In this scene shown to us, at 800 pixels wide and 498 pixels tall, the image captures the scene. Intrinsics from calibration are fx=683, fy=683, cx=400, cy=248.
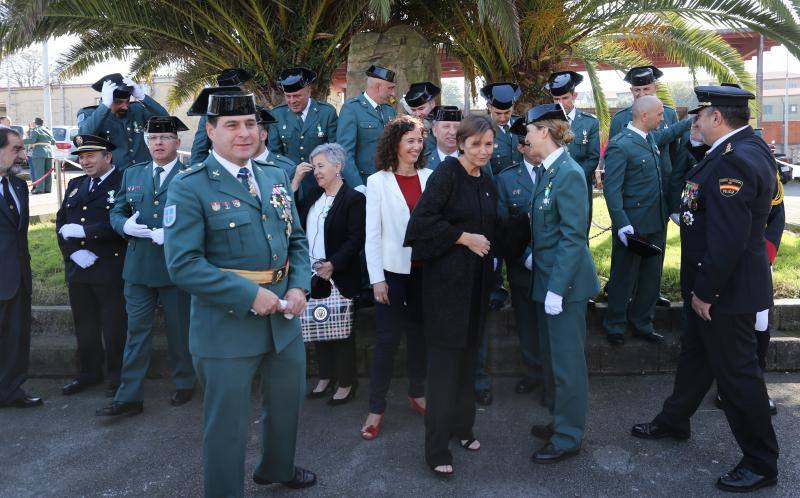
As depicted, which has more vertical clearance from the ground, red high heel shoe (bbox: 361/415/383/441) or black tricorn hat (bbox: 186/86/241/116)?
black tricorn hat (bbox: 186/86/241/116)

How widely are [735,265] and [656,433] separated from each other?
1.22 m

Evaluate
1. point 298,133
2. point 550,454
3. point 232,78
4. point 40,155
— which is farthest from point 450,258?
point 40,155

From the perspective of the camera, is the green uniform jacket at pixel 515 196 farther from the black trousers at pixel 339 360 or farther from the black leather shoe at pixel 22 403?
the black leather shoe at pixel 22 403

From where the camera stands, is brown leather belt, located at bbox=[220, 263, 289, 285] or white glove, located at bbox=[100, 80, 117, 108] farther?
white glove, located at bbox=[100, 80, 117, 108]

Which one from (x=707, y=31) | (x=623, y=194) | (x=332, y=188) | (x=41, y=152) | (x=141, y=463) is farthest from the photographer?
(x=41, y=152)

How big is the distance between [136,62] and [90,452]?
7.78 metres

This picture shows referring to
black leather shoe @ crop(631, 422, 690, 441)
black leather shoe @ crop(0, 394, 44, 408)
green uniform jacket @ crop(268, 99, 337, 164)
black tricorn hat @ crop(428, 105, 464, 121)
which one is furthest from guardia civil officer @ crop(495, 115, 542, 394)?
black leather shoe @ crop(0, 394, 44, 408)

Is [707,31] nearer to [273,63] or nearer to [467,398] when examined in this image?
[273,63]

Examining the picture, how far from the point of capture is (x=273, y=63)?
7520 mm

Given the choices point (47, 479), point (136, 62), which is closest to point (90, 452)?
point (47, 479)

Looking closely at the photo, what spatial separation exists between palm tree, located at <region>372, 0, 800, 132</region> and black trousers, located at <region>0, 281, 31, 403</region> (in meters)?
4.10

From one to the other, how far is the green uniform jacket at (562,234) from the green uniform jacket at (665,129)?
209 centimetres

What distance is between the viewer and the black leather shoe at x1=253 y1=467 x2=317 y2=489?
356cm

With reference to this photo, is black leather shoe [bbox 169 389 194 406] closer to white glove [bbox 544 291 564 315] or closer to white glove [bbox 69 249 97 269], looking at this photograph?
white glove [bbox 69 249 97 269]
